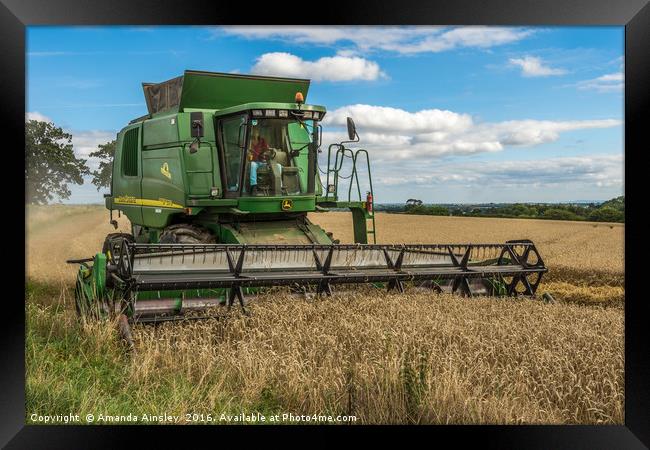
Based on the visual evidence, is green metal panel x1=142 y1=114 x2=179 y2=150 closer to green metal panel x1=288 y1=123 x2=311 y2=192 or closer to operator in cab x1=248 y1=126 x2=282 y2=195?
operator in cab x1=248 y1=126 x2=282 y2=195

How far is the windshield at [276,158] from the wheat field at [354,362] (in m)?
2.01

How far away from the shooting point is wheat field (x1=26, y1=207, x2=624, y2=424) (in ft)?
13.3

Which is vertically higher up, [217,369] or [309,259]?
[309,259]

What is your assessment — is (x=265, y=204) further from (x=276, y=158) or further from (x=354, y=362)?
(x=354, y=362)

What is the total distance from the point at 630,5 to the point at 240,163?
479 cm

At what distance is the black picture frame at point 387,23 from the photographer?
3.80 m

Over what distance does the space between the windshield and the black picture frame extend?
3.78 metres

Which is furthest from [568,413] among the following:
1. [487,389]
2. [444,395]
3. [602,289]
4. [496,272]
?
[602,289]

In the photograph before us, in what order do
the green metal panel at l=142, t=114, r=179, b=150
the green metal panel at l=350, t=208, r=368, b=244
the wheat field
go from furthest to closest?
the green metal panel at l=350, t=208, r=368, b=244 → the green metal panel at l=142, t=114, r=179, b=150 → the wheat field

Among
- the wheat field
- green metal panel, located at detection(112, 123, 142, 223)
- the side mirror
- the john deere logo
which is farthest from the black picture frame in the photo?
green metal panel, located at detection(112, 123, 142, 223)

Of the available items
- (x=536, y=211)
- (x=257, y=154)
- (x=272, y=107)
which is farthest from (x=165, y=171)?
(x=536, y=211)

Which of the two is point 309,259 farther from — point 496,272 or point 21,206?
point 21,206

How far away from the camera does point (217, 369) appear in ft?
15.1

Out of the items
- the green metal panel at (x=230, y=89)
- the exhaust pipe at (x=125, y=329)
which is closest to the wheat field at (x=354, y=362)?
the exhaust pipe at (x=125, y=329)
